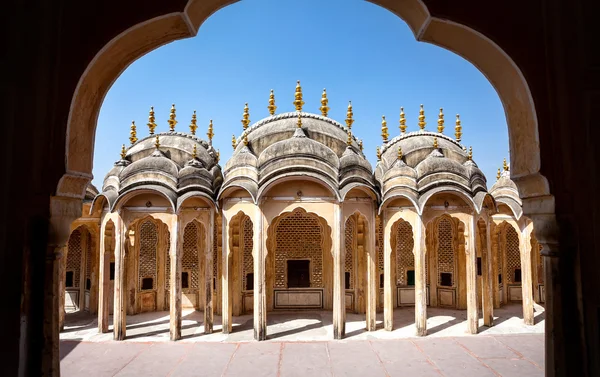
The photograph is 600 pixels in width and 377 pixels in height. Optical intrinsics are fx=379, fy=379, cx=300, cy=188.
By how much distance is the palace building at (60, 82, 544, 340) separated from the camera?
36.3ft

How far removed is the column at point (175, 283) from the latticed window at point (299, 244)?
4.56m

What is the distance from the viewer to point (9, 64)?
2820 mm

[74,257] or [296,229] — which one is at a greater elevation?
[296,229]

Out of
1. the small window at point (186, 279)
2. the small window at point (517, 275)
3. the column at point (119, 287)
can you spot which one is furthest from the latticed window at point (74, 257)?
the small window at point (517, 275)

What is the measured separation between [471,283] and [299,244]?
6289 millimetres

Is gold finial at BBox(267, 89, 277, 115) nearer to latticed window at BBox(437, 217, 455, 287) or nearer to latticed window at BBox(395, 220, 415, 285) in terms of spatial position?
latticed window at BBox(395, 220, 415, 285)

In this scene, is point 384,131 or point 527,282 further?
point 384,131

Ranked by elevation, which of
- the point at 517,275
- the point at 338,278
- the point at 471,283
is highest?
the point at 338,278

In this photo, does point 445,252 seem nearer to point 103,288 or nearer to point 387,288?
point 387,288

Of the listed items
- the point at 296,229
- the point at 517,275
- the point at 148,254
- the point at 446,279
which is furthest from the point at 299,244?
the point at 517,275

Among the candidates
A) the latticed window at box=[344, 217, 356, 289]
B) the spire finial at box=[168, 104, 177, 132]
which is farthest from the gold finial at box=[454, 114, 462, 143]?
the spire finial at box=[168, 104, 177, 132]

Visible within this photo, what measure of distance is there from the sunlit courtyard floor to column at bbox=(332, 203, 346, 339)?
0.47m

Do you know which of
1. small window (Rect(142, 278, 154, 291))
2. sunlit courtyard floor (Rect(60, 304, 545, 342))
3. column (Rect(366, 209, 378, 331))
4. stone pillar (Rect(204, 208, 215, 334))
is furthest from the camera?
small window (Rect(142, 278, 154, 291))

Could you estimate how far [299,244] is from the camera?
49.0ft
